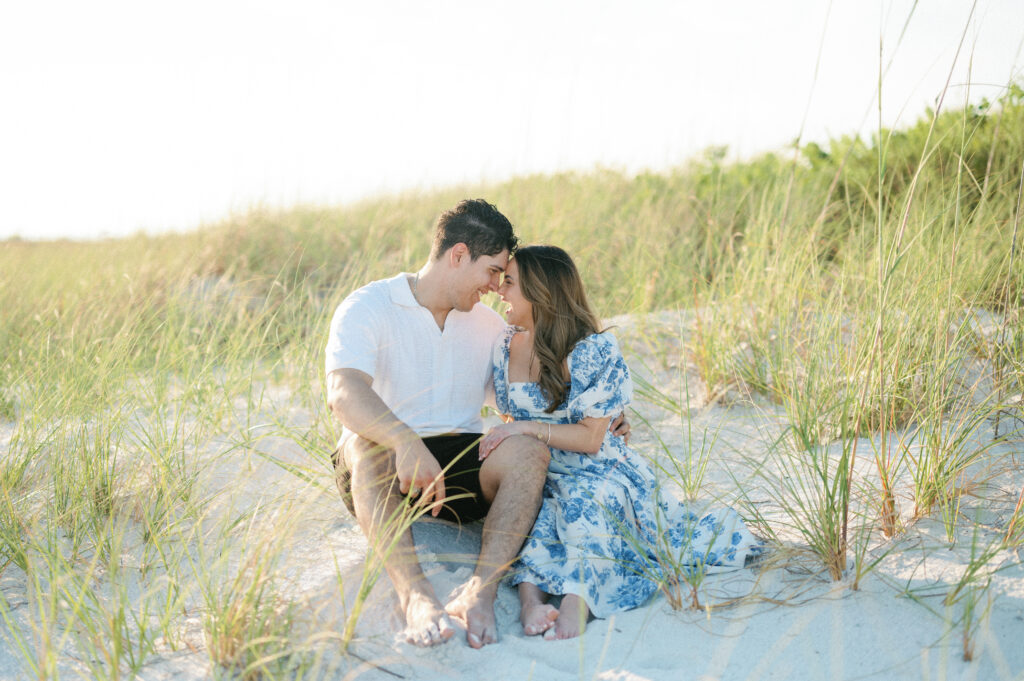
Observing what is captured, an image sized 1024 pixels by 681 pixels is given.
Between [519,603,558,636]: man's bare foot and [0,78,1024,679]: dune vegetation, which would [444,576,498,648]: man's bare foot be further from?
[0,78,1024,679]: dune vegetation

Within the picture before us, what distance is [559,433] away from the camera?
2738 millimetres

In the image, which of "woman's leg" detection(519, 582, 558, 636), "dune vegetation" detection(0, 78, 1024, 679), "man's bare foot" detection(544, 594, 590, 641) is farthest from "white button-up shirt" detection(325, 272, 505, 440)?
"man's bare foot" detection(544, 594, 590, 641)

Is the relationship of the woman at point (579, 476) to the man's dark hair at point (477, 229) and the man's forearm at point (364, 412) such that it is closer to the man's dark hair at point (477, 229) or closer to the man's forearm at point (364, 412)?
the man's dark hair at point (477, 229)

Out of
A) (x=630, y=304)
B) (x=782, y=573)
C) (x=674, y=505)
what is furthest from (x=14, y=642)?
(x=630, y=304)

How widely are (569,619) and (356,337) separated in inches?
46.6

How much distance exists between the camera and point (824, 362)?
3414 mm

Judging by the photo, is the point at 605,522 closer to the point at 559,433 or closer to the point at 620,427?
the point at 559,433

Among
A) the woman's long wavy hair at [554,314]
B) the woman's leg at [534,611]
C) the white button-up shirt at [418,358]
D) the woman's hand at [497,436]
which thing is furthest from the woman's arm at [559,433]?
the woman's leg at [534,611]

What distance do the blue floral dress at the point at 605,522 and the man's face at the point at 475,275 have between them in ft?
1.26

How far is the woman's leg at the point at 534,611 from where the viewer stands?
2367 mm

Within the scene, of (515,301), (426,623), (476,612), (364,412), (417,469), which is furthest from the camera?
(515,301)

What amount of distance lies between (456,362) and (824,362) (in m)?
1.57

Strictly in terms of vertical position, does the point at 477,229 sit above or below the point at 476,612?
above

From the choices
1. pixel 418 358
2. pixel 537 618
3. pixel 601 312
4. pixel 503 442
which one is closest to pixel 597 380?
pixel 503 442
